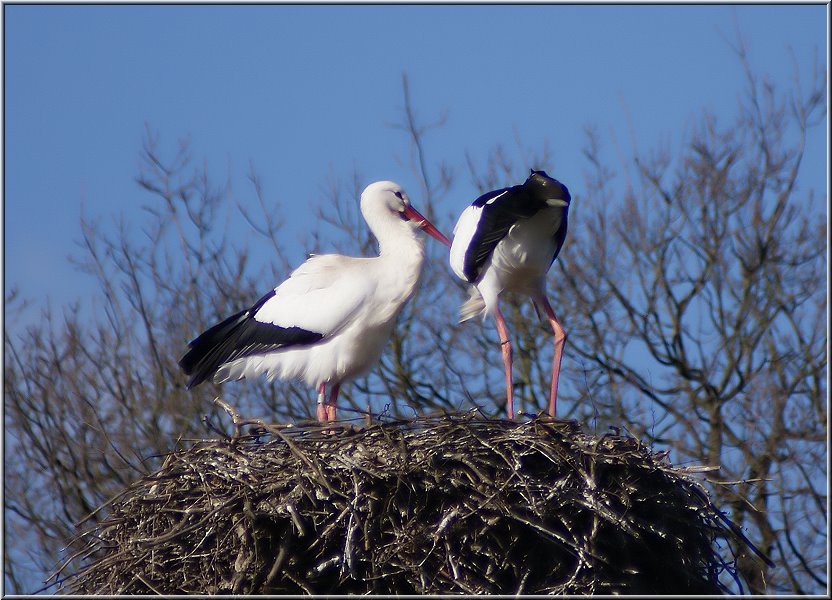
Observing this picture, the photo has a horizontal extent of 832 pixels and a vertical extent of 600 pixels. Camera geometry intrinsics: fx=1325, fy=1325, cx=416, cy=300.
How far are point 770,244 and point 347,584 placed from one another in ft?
32.5

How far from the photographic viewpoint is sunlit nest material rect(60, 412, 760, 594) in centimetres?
625

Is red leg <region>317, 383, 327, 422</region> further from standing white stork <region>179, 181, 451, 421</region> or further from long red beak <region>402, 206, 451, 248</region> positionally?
long red beak <region>402, 206, 451, 248</region>

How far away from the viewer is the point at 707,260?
15.3 m

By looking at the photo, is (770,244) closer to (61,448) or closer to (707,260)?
(707,260)

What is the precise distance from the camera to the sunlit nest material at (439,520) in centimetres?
625

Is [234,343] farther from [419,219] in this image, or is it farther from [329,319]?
[419,219]

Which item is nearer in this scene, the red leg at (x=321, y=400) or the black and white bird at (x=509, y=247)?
the black and white bird at (x=509, y=247)

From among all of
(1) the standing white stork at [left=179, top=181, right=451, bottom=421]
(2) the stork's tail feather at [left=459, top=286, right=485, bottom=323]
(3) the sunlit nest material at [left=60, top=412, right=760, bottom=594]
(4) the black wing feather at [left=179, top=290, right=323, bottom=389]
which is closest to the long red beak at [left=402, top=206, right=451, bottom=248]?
(1) the standing white stork at [left=179, top=181, right=451, bottom=421]

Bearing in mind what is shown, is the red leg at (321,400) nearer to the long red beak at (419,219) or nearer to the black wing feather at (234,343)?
the black wing feather at (234,343)

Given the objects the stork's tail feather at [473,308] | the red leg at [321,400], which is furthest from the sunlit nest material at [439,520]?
the stork's tail feather at [473,308]

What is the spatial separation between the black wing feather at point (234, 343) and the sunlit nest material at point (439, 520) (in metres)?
1.73

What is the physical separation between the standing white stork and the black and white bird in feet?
1.35

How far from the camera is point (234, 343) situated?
861 cm

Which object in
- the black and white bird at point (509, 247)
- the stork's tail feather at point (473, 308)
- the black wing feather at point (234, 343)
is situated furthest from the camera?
the stork's tail feather at point (473, 308)
